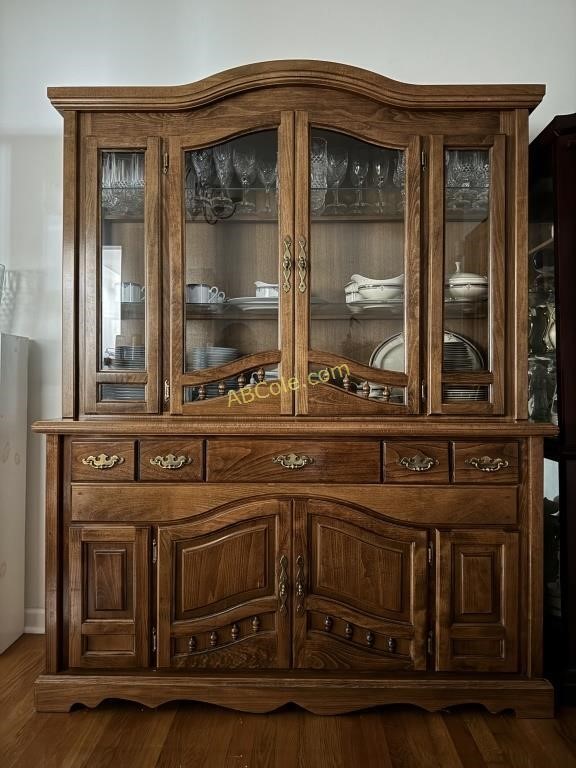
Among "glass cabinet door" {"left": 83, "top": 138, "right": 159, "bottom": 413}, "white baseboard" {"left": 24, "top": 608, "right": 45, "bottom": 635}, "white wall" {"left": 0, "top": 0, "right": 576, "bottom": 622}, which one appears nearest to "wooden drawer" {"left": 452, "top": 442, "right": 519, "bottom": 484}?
"glass cabinet door" {"left": 83, "top": 138, "right": 159, "bottom": 413}

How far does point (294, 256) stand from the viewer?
194 cm

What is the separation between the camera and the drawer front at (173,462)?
74.5 inches

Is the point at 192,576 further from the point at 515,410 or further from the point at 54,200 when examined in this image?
the point at 54,200

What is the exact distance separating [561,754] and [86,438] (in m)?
1.62

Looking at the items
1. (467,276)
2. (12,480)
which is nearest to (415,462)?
(467,276)

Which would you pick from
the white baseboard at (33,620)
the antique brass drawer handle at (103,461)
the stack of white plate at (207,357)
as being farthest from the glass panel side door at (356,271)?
the white baseboard at (33,620)

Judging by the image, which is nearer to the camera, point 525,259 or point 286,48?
point 525,259

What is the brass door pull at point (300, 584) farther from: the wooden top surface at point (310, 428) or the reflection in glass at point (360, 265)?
the reflection in glass at point (360, 265)

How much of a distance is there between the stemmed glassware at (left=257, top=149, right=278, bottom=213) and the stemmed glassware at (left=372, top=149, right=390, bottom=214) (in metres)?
0.32

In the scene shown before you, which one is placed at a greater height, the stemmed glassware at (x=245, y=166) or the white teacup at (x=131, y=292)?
the stemmed glassware at (x=245, y=166)

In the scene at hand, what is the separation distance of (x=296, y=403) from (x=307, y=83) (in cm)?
99

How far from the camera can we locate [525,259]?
6.27ft

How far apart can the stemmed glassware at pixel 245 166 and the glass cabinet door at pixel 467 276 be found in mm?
562

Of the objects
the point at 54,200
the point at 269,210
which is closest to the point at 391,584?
the point at 269,210
